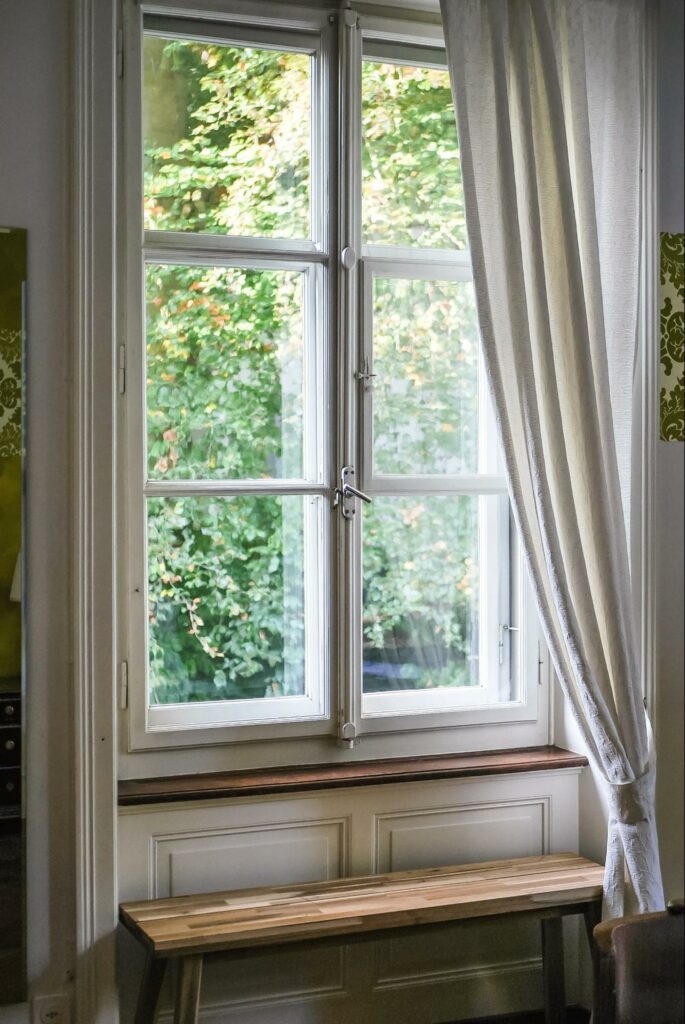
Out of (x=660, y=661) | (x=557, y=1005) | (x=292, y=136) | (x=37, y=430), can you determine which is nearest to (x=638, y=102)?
(x=292, y=136)

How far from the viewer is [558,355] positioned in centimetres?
261

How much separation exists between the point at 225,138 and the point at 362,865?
1.73 m

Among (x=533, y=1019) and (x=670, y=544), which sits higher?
(x=670, y=544)

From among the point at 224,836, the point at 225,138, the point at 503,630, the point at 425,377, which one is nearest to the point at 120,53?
the point at 225,138

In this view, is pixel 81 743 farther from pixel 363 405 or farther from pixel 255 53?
pixel 255 53

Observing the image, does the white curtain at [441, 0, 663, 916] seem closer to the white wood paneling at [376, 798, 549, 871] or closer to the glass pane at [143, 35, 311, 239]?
the white wood paneling at [376, 798, 549, 871]

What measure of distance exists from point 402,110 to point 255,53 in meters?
0.38

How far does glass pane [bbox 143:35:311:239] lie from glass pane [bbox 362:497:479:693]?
0.75m

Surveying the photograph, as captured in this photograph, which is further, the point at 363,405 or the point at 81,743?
the point at 363,405

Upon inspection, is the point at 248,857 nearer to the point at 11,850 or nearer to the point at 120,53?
the point at 11,850

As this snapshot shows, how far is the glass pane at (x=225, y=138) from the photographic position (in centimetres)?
259

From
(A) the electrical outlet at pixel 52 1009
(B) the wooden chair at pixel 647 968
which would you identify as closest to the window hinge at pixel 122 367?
(A) the electrical outlet at pixel 52 1009

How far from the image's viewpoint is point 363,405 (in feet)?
8.96

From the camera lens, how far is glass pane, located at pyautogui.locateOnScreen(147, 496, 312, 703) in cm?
262
